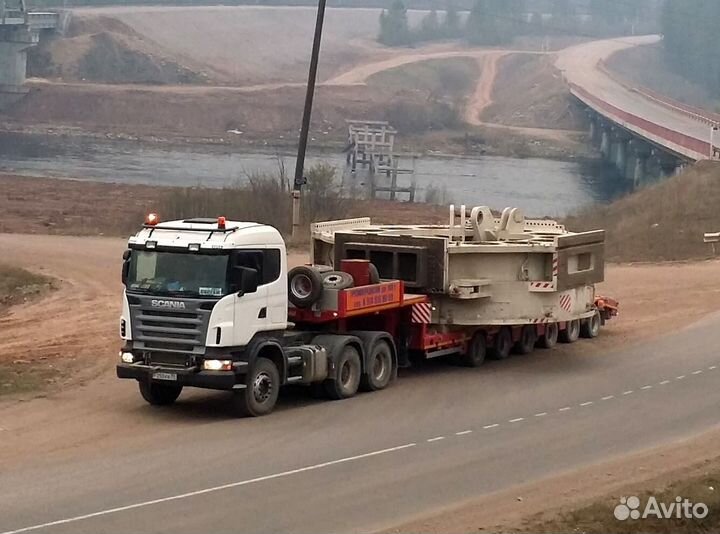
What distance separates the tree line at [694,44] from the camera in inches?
6068

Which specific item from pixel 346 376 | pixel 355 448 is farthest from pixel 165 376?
pixel 346 376

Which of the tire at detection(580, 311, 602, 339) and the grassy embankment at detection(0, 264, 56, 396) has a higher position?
the tire at detection(580, 311, 602, 339)

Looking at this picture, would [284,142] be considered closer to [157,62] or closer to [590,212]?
[157,62]

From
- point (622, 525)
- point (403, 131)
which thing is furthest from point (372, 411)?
point (403, 131)

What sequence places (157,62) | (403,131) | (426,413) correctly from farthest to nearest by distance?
(157,62) → (403,131) → (426,413)

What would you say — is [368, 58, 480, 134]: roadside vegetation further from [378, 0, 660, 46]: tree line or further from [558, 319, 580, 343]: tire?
[558, 319, 580, 343]: tire

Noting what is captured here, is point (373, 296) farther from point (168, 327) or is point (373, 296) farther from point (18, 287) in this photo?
point (18, 287)

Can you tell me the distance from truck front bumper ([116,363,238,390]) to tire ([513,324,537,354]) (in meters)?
7.32

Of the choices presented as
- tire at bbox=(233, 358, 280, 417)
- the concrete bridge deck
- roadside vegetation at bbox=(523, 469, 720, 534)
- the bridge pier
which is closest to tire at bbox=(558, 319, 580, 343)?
tire at bbox=(233, 358, 280, 417)

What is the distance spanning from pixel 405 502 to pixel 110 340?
1131cm

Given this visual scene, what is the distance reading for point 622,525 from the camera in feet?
37.7

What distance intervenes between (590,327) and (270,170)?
55.4 m

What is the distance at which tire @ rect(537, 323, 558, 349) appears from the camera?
23.4 m

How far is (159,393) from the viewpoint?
57.7 feet
